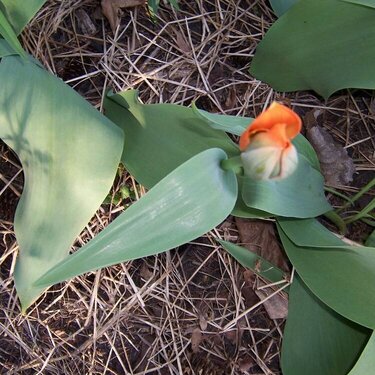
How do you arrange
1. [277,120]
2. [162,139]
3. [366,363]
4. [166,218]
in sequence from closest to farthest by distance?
[277,120] < [166,218] < [366,363] < [162,139]

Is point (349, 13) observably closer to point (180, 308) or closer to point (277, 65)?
point (277, 65)

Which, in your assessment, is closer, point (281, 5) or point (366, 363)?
point (366, 363)

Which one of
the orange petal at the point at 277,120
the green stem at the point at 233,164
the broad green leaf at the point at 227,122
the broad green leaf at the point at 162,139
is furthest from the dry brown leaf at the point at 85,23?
the orange petal at the point at 277,120

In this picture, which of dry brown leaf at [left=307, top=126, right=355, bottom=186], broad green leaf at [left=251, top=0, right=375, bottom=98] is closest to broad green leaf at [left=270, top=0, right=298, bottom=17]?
broad green leaf at [left=251, top=0, right=375, bottom=98]

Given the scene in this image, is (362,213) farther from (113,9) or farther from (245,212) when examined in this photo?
(113,9)

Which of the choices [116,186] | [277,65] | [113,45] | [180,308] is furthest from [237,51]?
[180,308]

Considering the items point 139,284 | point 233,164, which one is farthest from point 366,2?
point 139,284

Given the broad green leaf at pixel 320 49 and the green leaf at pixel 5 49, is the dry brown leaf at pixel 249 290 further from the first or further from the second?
the green leaf at pixel 5 49

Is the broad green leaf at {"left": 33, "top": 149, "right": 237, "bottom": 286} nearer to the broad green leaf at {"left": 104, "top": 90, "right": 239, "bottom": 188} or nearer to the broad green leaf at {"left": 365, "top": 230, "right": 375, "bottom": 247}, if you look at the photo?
the broad green leaf at {"left": 104, "top": 90, "right": 239, "bottom": 188}
